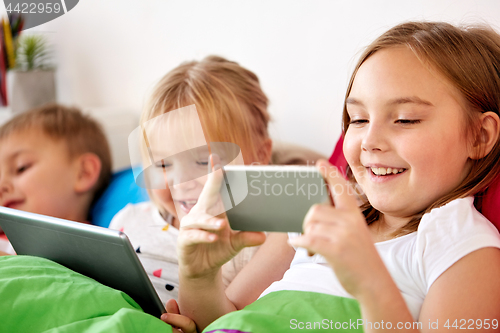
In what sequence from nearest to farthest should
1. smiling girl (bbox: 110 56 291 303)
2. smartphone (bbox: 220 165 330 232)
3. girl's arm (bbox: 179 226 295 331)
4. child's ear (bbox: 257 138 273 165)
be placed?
1. smartphone (bbox: 220 165 330 232)
2. girl's arm (bbox: 179 226 295 331)
3. smiling girl (bbox: 110 56 291 303)
4. child's ear (bbox: 257 138 273 165)

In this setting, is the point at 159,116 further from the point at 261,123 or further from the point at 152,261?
the point at 152,261

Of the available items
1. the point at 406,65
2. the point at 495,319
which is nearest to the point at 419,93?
the point at 406,65

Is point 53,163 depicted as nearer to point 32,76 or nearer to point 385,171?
point 32,76

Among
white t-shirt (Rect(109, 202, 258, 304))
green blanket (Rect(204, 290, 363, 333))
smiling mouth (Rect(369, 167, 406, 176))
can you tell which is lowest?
white t-shirt (Rect(109, 202, 258, 304))

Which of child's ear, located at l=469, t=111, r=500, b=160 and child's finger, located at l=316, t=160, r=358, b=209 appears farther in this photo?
child's ear, located at l=469, t=111, r=500, b=160

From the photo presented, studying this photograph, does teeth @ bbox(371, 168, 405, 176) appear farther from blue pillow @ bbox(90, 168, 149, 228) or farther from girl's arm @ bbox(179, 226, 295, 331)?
blue pillow @ bbox(90, 168, 149, 228)

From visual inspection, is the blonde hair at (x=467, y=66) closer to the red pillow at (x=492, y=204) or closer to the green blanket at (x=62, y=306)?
the red pillow at (x=492, y=204)

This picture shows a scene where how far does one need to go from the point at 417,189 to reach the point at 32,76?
6.47 ft

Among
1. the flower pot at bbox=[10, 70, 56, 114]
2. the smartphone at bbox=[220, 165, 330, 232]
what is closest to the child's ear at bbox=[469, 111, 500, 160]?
the smartphone at bbox=[220, 165, 330, 232]

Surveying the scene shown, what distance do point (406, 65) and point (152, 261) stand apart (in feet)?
2.36

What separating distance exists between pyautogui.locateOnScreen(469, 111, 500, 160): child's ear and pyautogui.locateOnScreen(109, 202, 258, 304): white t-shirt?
0.49 meters

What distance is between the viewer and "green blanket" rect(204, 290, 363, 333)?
0.58 meters

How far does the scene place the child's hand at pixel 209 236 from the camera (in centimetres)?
64

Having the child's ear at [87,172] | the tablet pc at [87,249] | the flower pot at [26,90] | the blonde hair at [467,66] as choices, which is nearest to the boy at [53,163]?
the child's ear at [87,172]
